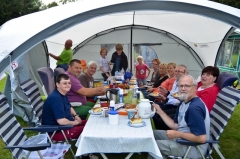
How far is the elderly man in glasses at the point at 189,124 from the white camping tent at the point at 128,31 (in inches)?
48.1

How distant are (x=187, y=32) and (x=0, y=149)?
20.6 ft

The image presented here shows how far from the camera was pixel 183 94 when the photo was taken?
8.18ft

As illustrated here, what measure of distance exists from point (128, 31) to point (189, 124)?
6.70 meters

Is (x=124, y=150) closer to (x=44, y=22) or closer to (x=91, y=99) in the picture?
(x=44, y=22)

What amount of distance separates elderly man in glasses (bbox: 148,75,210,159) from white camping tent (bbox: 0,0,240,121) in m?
1.22

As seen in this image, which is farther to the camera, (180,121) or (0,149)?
(0,149)

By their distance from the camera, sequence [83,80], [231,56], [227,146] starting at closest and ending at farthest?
[227,146] < [83,80] < [231,56]

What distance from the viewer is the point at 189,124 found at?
2.26 meters

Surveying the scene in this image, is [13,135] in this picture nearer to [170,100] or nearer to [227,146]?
[170,100]

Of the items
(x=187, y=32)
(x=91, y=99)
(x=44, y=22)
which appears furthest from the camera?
(x=187, y=32)

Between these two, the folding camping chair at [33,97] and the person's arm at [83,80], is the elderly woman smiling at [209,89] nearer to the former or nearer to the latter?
the person's arm at [83,80]

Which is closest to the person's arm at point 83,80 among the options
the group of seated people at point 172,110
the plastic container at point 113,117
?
the group of seated people at point 172,110

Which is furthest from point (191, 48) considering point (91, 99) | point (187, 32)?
point (91, 99)

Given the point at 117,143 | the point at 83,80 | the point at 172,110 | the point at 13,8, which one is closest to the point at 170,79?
the point at 172,110
